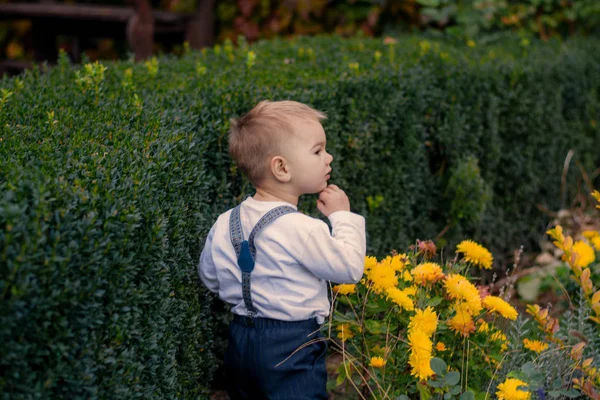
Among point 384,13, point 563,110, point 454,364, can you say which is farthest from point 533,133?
point 454,364

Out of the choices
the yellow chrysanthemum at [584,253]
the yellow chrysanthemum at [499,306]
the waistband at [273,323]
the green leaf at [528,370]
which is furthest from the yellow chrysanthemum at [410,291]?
the yellow chrysanthemum at [584,253]

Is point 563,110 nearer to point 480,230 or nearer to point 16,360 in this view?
point 480,230

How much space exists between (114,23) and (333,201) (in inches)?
226

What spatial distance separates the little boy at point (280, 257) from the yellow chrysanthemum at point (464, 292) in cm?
36

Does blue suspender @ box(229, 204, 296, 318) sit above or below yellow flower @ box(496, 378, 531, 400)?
above

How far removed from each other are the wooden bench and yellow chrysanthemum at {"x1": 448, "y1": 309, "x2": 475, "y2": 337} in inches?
182

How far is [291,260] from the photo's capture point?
8.61 ft

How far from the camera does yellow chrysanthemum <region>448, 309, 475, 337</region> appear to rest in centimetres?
272

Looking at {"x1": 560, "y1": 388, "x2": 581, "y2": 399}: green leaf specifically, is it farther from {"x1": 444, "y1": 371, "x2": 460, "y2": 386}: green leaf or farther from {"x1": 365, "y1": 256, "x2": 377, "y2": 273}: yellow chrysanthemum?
{"x1": 365, "y1": 256, "x2": 377, "y2": 273}: yellow chrysanthemum

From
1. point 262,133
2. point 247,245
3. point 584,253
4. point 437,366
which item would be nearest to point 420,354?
point 437,366

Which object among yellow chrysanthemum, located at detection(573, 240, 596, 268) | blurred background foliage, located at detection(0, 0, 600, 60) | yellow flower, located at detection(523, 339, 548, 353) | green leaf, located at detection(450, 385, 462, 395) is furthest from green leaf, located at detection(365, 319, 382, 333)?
blurred background foliage, located at detection(0, 0, 600, 60)

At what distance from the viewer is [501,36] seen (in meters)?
7.43

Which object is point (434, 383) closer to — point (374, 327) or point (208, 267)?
point (374, 327)

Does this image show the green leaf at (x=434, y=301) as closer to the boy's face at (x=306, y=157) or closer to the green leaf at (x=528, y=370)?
the green leaf at (x=528, y=370)
